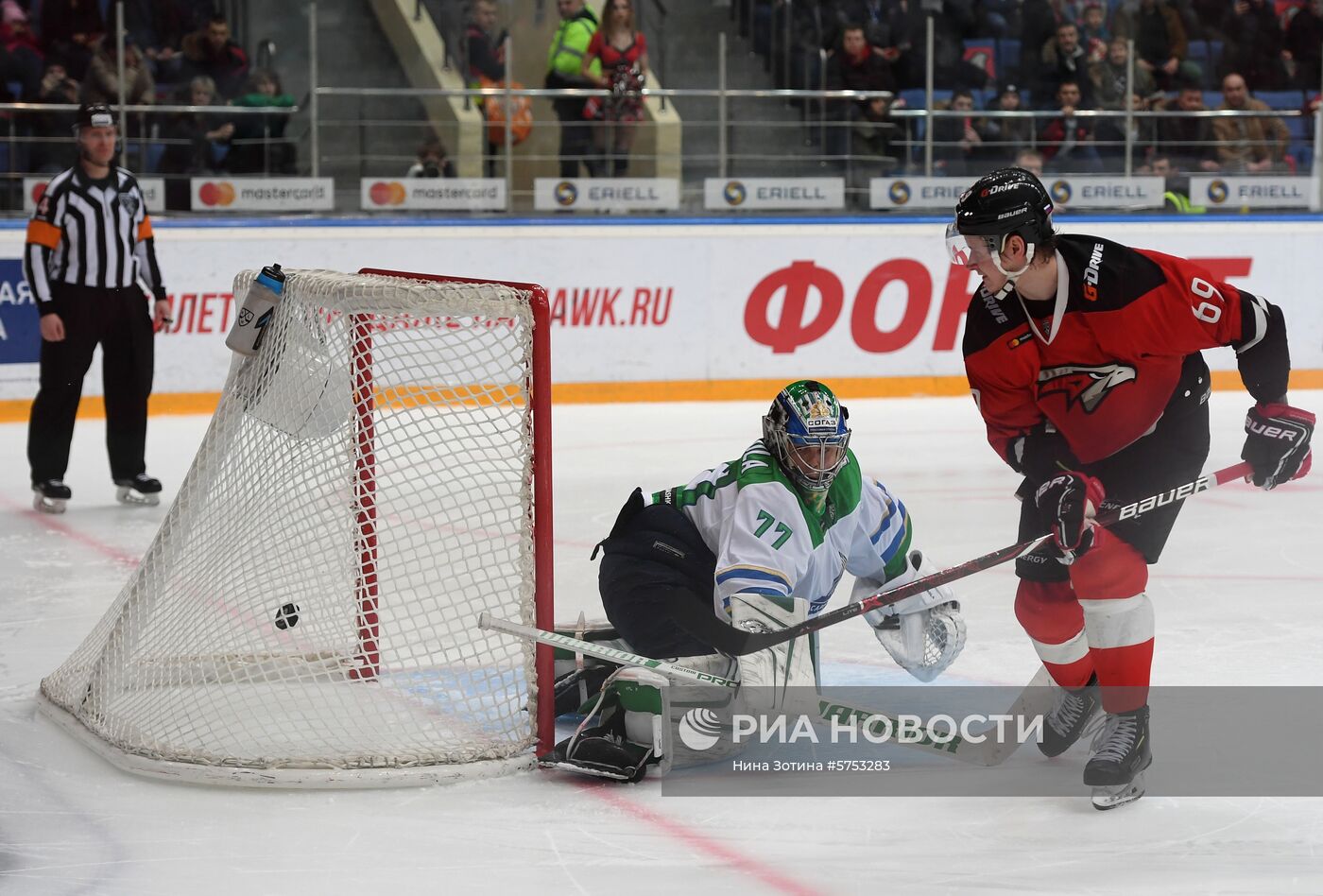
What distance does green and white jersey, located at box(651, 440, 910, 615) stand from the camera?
290 centimetres

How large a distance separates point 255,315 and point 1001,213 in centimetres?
146

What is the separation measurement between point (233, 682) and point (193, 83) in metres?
5.89

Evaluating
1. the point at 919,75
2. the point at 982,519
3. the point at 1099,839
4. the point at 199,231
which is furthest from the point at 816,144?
the point at 1099,839

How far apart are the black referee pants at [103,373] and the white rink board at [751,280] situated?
6.87 feet

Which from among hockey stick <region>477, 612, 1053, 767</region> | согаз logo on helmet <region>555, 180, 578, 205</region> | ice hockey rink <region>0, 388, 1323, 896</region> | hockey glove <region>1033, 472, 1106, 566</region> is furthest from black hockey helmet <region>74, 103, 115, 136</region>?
hockey glove <region>1033, 472, 1106, 566</region>

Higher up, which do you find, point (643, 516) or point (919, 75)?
point (919, 75)

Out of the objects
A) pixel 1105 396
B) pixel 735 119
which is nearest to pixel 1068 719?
pixel 1105 396

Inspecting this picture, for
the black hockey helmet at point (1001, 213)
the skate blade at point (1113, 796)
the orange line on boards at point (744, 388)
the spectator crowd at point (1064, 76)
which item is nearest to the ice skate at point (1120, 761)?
the skate blade at point (1113, 796)

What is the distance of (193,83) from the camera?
27.3 ft

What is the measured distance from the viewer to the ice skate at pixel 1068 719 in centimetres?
303

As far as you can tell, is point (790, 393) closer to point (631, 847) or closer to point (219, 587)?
point (631, 847)

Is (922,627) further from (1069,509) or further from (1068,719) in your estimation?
(1069,509)

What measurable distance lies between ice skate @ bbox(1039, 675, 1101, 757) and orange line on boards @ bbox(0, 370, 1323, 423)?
5076 millimetres

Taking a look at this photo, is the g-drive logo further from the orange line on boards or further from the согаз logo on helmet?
the согаз logo on helmet
